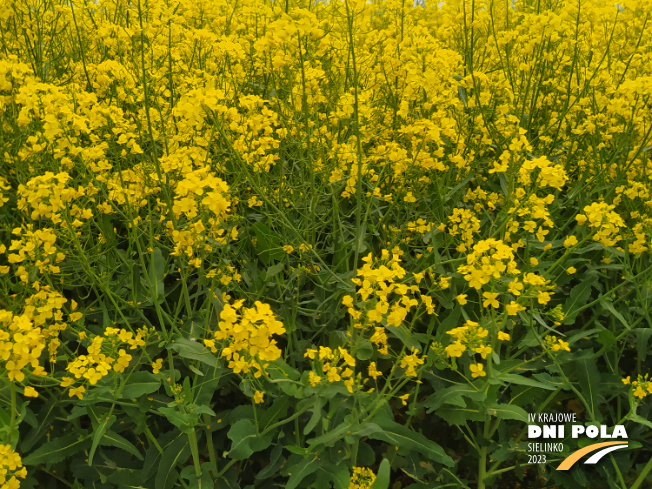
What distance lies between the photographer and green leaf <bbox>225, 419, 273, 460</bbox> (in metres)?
2.13

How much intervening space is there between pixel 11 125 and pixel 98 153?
1.01 m

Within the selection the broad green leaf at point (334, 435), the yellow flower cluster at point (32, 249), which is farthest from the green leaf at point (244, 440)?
the yellow flower cluster at point (32, 249)

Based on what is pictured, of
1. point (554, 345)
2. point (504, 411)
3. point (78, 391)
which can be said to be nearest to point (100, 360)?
point (78, 391)

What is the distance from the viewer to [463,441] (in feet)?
10.3

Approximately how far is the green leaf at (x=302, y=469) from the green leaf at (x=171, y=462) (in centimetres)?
53

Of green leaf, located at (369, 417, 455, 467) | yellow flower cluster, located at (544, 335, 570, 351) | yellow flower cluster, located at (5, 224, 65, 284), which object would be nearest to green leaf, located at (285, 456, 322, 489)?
green leaf, located at (369, 417, 455, 467)

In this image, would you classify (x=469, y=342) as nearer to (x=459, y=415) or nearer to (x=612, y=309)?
(x=459, y=415)

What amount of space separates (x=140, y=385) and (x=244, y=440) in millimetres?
487

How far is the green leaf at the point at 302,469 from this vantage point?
210cm

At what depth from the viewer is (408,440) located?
90.9 inches

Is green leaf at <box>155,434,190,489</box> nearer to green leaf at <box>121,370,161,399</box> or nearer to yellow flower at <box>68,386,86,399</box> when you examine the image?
green leaf at <box>121,370,161,399</box>

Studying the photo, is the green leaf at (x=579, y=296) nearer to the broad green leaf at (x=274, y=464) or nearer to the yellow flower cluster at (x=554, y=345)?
the yellow flower cluster at (x=554, y=345)

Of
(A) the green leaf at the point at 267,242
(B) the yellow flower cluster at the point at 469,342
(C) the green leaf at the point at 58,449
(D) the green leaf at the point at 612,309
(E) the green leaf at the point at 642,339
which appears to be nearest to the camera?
(B) the yellow flower cluster at the point at 469,342

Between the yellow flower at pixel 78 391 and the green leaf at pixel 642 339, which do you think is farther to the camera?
the green leaf at pixel 642 339
